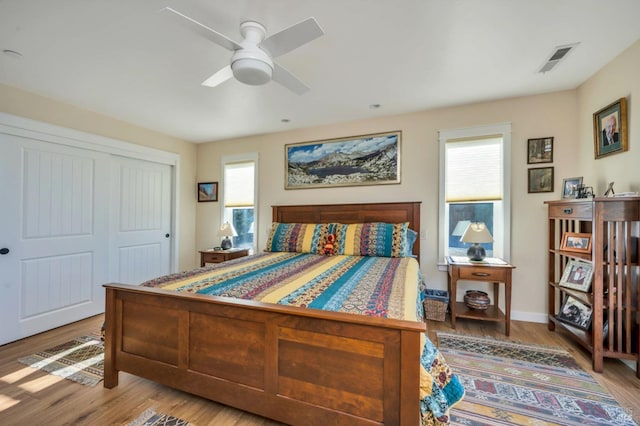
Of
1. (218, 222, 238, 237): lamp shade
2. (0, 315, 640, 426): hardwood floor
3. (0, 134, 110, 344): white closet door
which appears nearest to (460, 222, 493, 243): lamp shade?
(0, 315, 640, 426): hardwood floor

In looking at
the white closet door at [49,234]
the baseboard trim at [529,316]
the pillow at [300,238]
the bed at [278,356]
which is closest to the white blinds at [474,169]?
the baseboard trim at [529,316]

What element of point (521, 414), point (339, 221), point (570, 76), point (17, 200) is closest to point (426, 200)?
point (339, 221)

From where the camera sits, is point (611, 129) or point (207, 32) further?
point (611, 129)

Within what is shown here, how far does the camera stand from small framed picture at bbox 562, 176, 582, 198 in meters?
Answer: 2.47

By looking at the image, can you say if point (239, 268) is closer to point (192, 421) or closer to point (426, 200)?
point (192, 421)

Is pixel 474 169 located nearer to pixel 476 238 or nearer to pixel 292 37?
pixel 476 238

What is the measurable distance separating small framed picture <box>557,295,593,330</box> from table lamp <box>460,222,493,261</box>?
0.77 meters

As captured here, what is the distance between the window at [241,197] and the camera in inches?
165

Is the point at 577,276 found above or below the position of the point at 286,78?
below

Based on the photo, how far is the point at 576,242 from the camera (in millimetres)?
2406

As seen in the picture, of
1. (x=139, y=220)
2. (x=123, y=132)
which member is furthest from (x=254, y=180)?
(x=123, y=132)

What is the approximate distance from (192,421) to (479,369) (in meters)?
1.98

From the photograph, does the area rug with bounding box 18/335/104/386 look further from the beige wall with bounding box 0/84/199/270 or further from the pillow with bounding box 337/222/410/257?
the pillow with bounding box 337/222/410/257

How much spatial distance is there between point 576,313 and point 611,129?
62.9 inches
